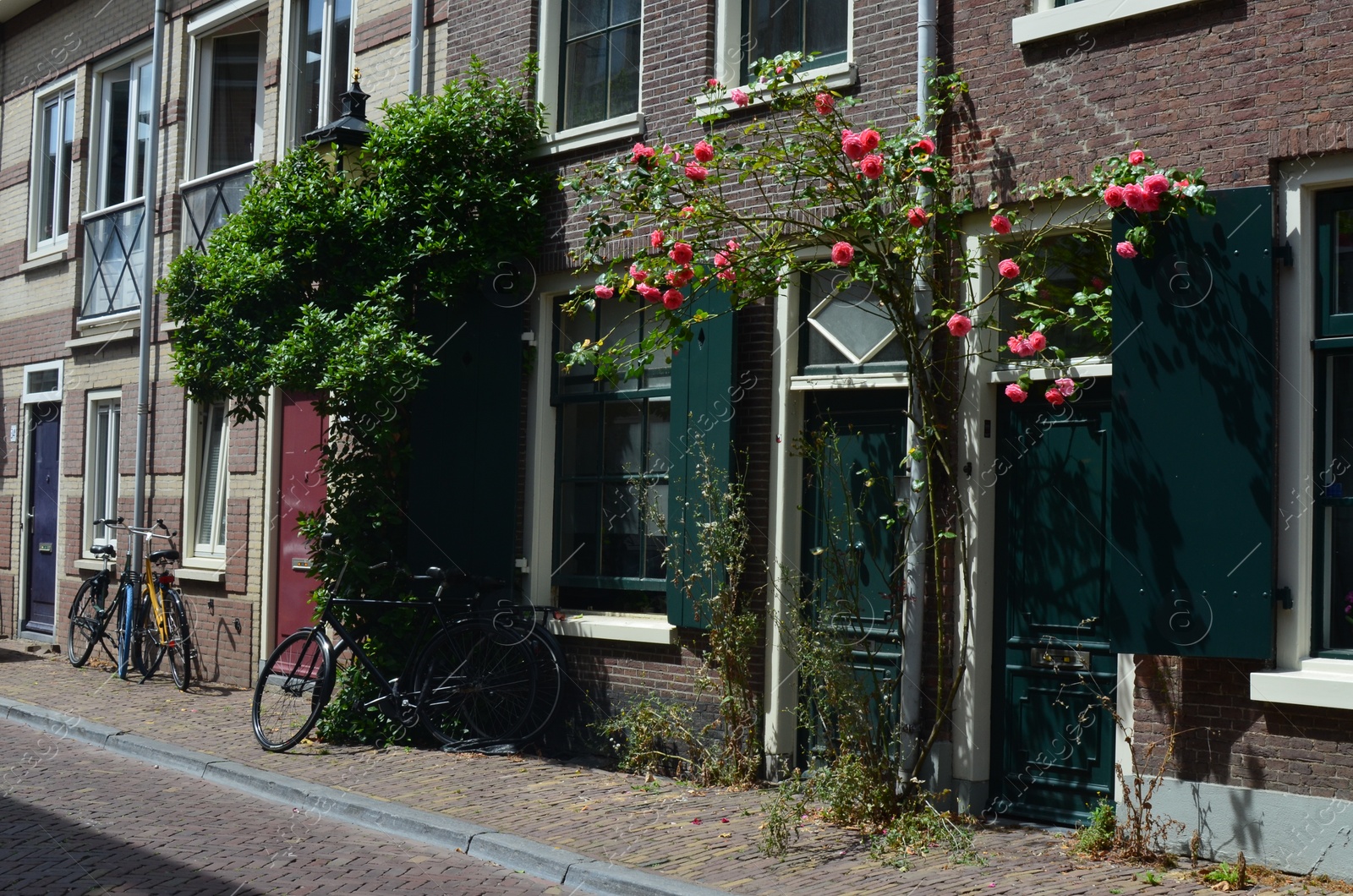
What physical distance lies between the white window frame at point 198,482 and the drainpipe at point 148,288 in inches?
26.1

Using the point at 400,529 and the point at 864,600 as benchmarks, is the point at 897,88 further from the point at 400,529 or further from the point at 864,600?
the point at 400,529

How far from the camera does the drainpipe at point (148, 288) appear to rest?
1395 cm

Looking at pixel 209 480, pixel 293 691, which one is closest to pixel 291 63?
pixel 209 480

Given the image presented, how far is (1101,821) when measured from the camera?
22.1ft

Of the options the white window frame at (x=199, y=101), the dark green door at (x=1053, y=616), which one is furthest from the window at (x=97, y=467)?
the dark green door at (x=1053, y=616)

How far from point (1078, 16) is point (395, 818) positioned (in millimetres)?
5371

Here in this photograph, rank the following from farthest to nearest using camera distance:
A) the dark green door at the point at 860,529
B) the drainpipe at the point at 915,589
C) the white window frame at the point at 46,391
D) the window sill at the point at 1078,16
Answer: the white window frame at the point at 46,391, the dark green door at the point at 860,529, the drainpipe at the point at 915,589, the window sill at the point at 1078,16

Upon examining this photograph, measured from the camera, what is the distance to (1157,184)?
6.29 metres

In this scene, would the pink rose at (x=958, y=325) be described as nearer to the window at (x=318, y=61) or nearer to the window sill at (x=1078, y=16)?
the window sill at (x=1078, y=16)

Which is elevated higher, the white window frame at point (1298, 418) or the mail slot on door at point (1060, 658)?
the white window frame at point (1298, 418)

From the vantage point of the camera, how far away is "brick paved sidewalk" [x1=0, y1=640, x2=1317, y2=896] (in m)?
6.02

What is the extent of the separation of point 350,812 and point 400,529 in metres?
2.75

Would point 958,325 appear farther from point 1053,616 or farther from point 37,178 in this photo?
point 37,178

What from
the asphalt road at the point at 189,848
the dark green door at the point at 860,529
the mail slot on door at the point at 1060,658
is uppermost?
the dark green door at the point at 860,529
